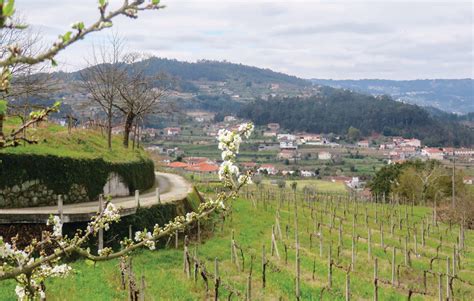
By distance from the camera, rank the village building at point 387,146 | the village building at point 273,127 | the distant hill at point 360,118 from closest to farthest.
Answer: the village building at point 387,146 → the distant hill at point 360,118 → the village building at point 273,127

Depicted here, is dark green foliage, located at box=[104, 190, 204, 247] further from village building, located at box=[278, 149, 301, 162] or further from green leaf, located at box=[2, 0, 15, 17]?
village building, located at box=[278, 149, 301, 162]

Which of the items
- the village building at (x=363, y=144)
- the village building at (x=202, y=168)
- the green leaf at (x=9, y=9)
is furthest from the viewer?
the village building at (x=363, y=144)

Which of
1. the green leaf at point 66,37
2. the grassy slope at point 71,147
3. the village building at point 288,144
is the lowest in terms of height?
the village building at point 288,144

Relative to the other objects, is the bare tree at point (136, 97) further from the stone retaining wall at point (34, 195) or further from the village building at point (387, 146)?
the village building at point (387, 146)

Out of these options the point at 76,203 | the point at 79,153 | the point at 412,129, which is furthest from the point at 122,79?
the point at 412,129

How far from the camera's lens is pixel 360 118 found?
166750 mm

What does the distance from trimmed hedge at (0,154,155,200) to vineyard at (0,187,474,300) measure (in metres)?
4.59

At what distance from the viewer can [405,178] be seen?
5644 cm

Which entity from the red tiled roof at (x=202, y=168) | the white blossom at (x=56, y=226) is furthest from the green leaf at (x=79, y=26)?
the red tiled roof at (x=202, y=168)

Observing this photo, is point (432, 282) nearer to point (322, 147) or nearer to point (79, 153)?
point (79, 153)

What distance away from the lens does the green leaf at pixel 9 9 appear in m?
2.51

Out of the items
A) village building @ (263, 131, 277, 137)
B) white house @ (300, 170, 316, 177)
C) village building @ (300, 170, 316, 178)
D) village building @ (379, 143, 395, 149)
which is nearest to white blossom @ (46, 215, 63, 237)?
village building @ (300, 170, 316, 178)

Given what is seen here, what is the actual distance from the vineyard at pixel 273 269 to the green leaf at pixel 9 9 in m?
9.00

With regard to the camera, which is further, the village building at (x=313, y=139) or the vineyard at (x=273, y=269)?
the village building at (x=313, y=139)
